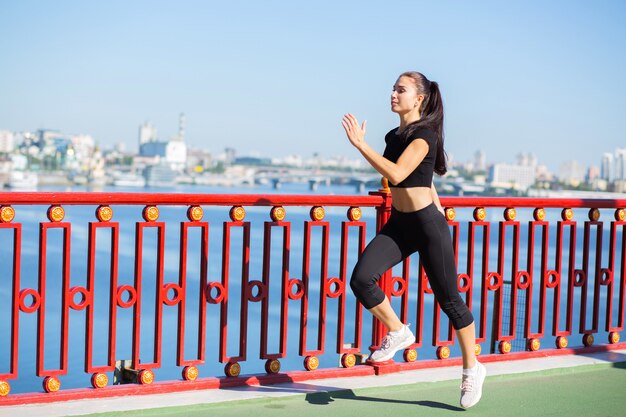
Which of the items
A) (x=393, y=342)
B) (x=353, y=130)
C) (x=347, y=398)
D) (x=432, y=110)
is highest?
(x=432, y=110)

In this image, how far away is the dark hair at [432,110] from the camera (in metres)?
4.02

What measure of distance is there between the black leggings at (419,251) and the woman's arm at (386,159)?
240mm

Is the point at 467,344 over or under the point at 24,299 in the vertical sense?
under

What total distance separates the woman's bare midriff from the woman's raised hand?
0.39m

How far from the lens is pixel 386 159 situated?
12.6 feet

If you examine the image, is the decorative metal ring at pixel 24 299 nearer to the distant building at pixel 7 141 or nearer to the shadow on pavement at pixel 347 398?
the shadow on pavement at pixel 347 398

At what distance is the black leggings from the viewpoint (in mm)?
3988

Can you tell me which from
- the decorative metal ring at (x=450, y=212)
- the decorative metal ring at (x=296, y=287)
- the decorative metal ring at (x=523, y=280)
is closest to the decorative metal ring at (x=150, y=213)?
the decorative metal ring at (x=296, y=287)

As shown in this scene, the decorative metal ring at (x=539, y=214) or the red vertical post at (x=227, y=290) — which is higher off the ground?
the decorative metal ring at (x=539, y=214)

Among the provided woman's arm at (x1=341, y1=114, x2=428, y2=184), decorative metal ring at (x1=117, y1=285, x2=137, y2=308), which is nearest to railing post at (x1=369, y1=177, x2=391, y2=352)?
woman's arm at (x1=341, y1=114, x2=428, y2=184)

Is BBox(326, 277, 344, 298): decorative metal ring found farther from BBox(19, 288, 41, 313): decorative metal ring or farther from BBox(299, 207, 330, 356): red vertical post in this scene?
BBox(19, 288, 41, 313): decorative metal ring

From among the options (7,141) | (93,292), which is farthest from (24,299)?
(7,141)

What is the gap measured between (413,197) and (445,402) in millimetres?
1038

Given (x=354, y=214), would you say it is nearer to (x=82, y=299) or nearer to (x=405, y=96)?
(x=405, y=96)
